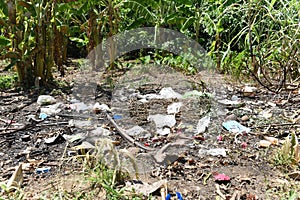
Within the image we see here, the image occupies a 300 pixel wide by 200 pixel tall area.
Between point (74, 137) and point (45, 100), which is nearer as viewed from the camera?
point (74, 137)

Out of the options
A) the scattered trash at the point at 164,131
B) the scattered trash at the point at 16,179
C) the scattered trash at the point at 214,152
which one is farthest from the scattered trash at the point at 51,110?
the scattered trash at the point at 214,152

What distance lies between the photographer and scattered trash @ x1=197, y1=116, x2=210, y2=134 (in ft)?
8.36

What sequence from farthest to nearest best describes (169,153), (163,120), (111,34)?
1. (111,34)
2. (163,120)
3. (169,153)

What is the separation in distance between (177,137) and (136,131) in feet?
0.95

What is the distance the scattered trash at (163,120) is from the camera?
2.66 metres

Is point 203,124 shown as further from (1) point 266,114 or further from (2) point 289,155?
(2) point 289,155

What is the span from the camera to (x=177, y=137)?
95.5 inches

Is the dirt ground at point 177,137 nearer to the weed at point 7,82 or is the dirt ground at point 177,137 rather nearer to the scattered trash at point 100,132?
the scattered trash at point 100,132

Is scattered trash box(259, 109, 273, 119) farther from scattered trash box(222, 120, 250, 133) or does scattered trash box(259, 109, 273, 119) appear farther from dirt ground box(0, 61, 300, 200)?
scattered trash box(222, 120, 250, 133)

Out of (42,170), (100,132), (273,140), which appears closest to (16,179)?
(42,170)

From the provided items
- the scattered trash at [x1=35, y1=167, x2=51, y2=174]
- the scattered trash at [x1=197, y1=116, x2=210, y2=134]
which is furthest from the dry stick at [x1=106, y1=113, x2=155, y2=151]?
the scattered trash at [x1=35, y1=167, x2=51, y2=174]

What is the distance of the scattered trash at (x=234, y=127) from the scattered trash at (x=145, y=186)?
0.88m

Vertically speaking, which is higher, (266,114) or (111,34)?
(111,34)

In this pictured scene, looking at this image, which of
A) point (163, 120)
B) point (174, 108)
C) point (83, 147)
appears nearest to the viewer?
point (83, 147)
